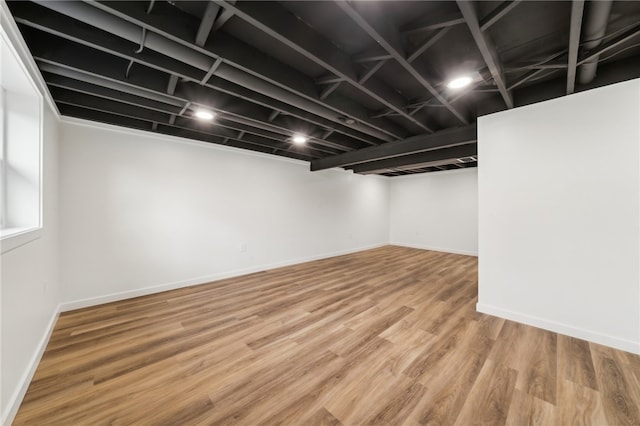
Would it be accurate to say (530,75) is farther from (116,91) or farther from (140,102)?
(116,91)

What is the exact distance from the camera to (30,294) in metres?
1.75

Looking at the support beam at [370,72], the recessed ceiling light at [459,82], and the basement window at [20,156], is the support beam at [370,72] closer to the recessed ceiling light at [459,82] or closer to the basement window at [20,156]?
the recessed ceiling light at [459,82]

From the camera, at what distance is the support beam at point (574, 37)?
4.17 feet

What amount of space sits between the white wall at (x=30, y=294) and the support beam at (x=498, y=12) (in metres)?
3.27

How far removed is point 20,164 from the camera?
1950 mm

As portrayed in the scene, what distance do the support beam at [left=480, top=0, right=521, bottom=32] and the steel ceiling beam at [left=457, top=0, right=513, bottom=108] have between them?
4 centimetres

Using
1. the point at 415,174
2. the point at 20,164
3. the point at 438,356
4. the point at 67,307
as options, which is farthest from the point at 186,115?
the point at 415,174

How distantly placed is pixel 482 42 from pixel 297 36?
1.26 m

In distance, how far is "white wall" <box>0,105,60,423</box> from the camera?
137 cm

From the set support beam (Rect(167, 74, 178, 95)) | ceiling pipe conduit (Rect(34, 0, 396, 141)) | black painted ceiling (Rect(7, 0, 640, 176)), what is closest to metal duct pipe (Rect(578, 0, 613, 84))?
black painted ceiling (Rect(7, 0, 640, 176))

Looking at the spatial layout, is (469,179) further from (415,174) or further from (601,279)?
(601,279)

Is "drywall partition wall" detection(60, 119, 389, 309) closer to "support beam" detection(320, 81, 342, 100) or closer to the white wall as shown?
the white wall

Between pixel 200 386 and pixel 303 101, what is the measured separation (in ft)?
8.83

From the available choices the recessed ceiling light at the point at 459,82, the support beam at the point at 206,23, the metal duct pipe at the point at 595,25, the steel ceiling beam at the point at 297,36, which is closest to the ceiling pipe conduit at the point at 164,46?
the support beam at the point at 206,23
